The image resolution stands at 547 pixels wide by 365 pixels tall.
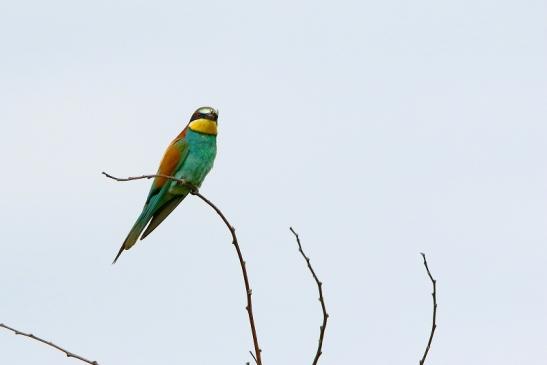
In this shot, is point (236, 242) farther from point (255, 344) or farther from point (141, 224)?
point (141, 224)

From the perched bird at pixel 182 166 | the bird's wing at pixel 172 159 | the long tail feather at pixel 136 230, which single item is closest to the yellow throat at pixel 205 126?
the perched bird at pixel 182 166

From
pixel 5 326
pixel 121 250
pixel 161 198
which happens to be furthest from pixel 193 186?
pixel 5 326

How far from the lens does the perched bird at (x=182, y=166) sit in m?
6.26

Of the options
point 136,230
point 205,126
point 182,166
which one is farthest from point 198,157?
point 136,230

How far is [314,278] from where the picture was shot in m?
2.85

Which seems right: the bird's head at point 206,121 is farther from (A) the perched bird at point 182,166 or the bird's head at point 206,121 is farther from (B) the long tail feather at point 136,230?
(B) the long tail feather at point 136,230

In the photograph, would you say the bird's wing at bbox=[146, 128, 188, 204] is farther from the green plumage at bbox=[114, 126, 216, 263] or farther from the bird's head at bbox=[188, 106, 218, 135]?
the bird's head at bbox=[188, 106, 218, 135]

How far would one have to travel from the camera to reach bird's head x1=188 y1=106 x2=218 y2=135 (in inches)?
261

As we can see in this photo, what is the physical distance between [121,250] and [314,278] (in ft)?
9.69

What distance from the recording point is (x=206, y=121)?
21.7 feet

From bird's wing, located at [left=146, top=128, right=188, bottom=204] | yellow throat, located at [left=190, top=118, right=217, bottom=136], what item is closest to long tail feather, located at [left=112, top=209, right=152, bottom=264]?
bird's wing, located at [left=146, top=128, right=188, bottom=204]

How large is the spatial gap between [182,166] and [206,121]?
38cm

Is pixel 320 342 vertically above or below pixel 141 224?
below

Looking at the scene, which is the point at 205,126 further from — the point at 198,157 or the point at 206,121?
the point at 198,157
